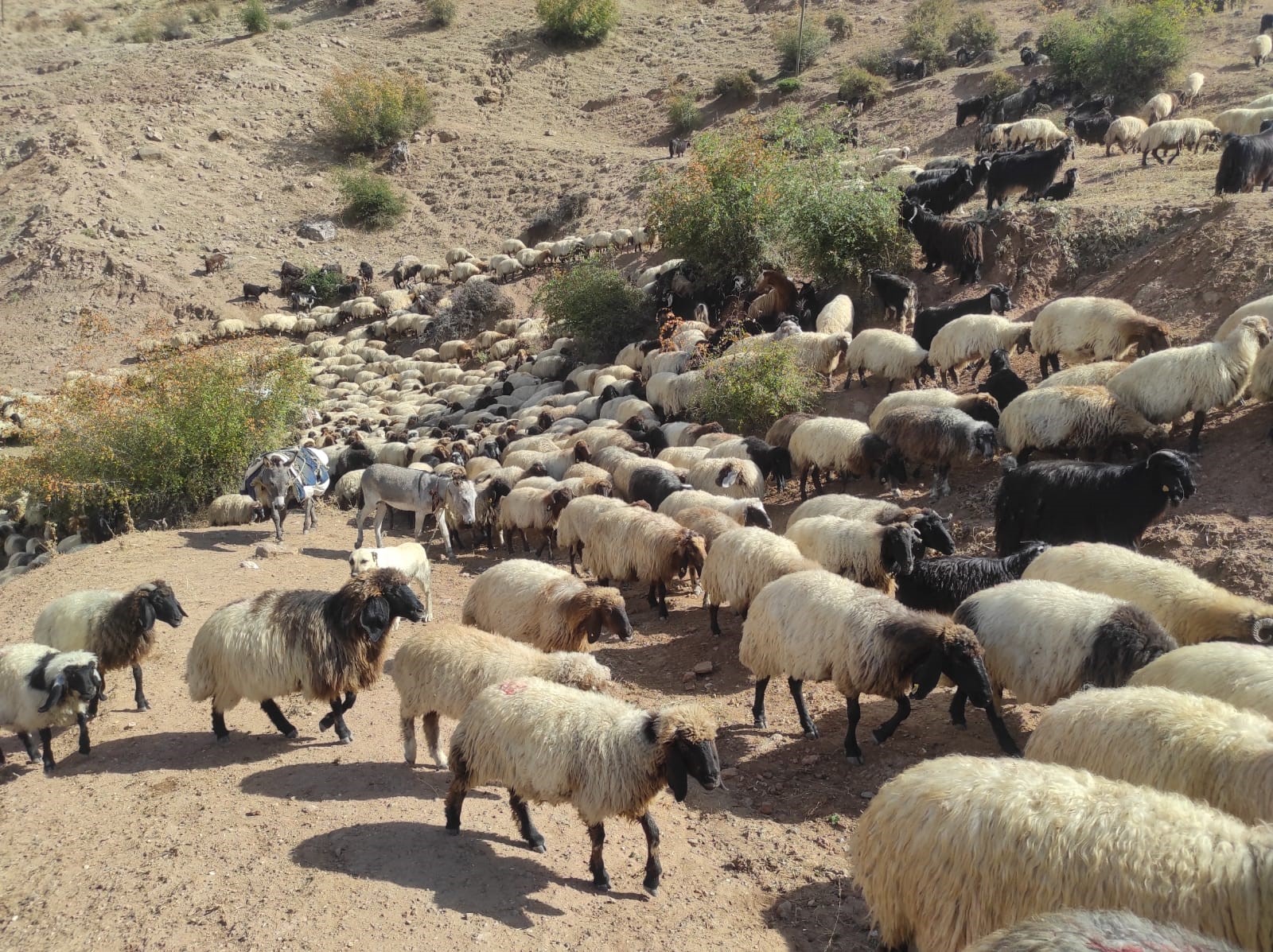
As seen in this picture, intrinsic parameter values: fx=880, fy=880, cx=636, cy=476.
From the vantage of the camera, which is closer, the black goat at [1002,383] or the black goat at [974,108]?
the black goat at [1002,383]

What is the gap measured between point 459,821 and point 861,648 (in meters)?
2.85

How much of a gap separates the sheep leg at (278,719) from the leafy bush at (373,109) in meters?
39.8

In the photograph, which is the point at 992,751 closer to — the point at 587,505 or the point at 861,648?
the point at 861,648

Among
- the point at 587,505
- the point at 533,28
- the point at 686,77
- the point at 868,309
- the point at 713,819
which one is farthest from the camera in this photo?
the point at 533,28

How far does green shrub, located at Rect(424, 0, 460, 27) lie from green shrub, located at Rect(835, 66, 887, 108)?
2510 cm

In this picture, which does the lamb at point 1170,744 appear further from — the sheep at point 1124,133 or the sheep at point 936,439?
the sheep at point 1124,133

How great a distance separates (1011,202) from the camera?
55.0 ft

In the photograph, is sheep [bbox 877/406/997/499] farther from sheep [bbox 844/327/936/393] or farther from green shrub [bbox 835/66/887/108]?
green shrub [bbox 835/66/887/108]

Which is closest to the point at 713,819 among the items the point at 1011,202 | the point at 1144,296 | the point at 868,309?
the point at 1144,296

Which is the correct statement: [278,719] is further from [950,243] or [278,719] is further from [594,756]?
[950,243]

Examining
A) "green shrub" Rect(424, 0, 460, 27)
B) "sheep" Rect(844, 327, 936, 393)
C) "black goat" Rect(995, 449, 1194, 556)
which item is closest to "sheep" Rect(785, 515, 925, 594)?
"black goat" Rect(995, 449, 1194, 556)

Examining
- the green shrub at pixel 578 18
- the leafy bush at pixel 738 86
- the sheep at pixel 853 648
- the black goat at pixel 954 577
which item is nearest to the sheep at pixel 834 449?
the black goat at pixel 954 577

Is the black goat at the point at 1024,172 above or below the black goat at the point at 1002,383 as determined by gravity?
above

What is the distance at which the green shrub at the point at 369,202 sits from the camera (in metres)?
38.0
